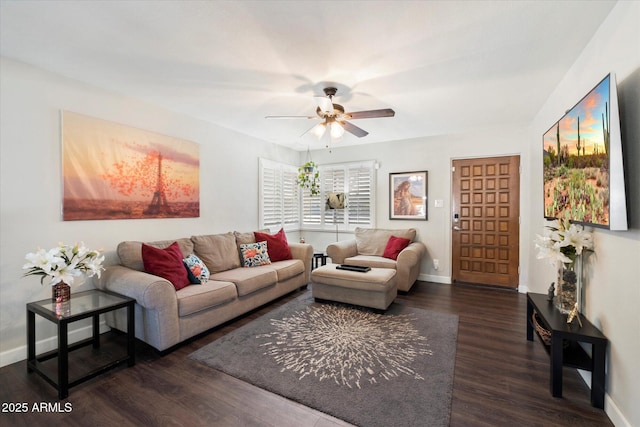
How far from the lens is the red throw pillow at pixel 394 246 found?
452cm

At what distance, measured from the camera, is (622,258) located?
1.65 metres

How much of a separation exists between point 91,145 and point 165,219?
1.08 meters

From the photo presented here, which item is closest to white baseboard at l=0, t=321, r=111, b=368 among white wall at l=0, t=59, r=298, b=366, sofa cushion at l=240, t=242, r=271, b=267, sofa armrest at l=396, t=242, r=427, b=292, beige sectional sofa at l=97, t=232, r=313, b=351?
white wall at l=0, t=59, r=298, b=366

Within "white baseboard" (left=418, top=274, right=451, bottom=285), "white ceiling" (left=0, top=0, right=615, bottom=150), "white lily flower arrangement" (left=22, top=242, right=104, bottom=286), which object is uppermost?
"white ceiling" (left=0, top=0, right=615, bottom=150)

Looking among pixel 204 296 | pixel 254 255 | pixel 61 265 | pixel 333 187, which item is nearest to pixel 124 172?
pixel 61 265

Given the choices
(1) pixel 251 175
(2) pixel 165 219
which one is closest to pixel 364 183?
(1) pixel 251 175

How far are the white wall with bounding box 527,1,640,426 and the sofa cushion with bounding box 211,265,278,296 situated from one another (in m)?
2.97

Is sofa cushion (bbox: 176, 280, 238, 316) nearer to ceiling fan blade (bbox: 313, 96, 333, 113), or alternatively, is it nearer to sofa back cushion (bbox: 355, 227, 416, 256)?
ceiling fan blade (bbox: 313, 96, 333, 113)

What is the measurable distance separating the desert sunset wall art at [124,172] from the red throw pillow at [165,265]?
61 centimetres

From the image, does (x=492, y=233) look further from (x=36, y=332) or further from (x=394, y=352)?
(x=36, y=332)

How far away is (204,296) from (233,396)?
1.05m

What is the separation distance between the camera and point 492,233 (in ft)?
14.8

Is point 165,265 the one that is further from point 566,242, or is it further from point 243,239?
point 566,242

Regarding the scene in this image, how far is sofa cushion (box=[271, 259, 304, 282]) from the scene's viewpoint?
385 cm
